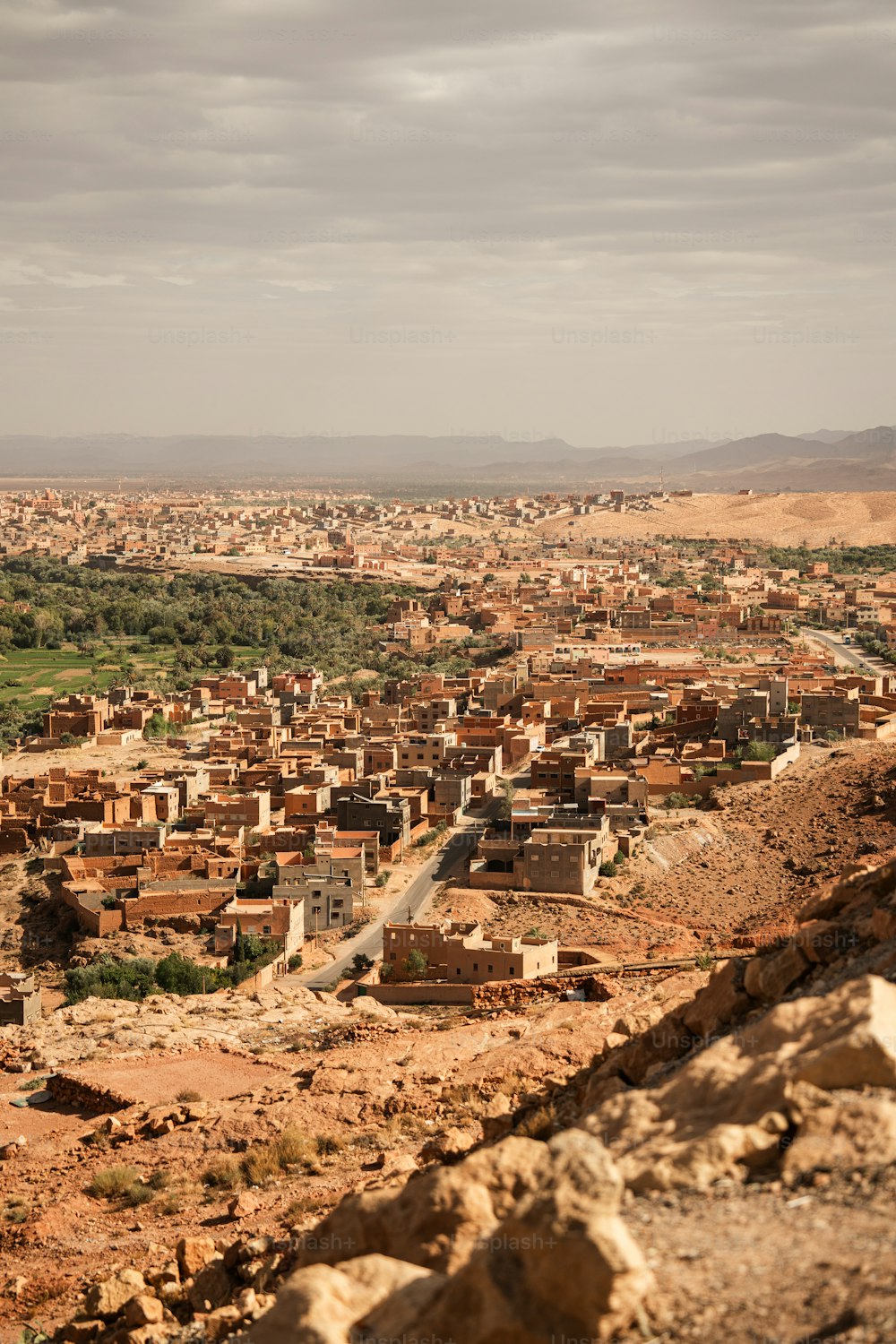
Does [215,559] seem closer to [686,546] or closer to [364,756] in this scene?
[686,546]

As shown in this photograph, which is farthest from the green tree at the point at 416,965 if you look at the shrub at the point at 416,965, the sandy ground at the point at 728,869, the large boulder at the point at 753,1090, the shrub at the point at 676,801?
the large boulder at the point at 753,1090

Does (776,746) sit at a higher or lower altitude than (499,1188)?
lower

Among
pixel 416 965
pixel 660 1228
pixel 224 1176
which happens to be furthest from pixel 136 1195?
pixel 416 965

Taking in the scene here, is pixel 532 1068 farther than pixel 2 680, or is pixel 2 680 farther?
pixel 2 680

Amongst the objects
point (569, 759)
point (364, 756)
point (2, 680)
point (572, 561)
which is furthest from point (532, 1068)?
point (572, 561)

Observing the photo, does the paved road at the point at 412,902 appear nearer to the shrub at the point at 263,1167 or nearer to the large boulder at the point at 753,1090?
the shrub at the point at 263,1167

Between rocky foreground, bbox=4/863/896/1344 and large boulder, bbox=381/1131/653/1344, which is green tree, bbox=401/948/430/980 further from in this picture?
large boulder, bbox=381/1131/653/1344
